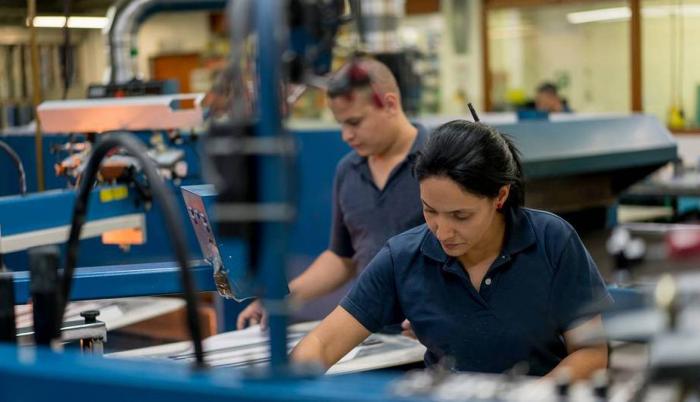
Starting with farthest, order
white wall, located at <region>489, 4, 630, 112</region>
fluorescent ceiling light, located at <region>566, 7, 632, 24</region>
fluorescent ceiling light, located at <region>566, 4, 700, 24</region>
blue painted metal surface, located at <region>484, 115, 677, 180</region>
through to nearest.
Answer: white wall, located at <region>489, 4, 630, 112</region>, fluorescent ceiling light, located at <region>566, 7, 632, 24</region>, fluorescent ceiling light, located at <region>566, 4, 700, 24</region>, blue painted metal surface, located at <region>484, 115, 677, 180</region>

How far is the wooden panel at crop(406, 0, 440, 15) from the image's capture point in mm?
10164

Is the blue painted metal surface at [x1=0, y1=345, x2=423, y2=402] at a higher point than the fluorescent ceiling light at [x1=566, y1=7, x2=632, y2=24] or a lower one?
lower

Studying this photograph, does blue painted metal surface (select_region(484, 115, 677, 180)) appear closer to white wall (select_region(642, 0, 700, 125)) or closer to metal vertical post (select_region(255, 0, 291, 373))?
metal vertical post (select_region(255, 0, 291, 373))

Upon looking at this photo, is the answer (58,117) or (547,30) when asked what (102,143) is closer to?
(58,117)

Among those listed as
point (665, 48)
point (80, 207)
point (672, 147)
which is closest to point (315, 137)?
point (672, 147)

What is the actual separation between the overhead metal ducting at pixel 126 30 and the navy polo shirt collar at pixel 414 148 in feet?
4.07

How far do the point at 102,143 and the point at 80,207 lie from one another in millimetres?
93

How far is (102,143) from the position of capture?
132 centimetres

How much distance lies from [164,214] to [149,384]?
214mm

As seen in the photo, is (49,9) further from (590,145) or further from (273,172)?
(273,172)

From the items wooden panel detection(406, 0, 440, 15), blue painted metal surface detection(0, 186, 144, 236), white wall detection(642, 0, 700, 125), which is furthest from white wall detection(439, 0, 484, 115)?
blue painted metal surface detection(0, 186, 144, 236)

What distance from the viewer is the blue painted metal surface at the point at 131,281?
215 cm

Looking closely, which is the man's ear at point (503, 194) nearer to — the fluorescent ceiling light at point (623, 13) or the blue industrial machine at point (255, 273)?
the blue industrial machine at point (255, 273)

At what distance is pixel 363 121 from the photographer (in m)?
2.68
